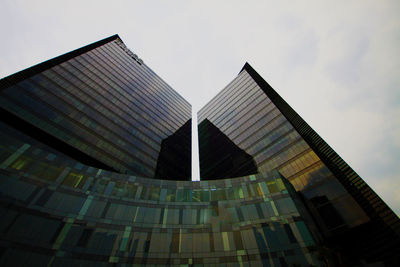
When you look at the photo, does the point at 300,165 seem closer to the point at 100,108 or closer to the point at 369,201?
the point at 369,201

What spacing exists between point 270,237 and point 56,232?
22926mm

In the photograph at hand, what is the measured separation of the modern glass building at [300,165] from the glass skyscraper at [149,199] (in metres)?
0.16

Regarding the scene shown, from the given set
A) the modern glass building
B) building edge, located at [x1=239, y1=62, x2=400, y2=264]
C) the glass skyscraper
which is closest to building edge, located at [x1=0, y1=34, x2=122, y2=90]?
the glass skyscraper

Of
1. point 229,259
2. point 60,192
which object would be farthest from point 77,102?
point 229,259

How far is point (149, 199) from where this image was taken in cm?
2800

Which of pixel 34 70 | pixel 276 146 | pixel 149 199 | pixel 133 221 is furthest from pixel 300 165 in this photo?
pixel 34 70

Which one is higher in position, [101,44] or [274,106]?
[101,44]

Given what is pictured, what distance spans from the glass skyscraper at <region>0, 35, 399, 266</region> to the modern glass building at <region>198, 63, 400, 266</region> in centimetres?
16

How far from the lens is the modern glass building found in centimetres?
2530

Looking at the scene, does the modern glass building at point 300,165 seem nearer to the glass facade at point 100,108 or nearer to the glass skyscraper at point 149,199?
the glass skyscraper at point 149,199

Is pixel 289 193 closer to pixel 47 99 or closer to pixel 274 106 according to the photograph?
pixel 274 106

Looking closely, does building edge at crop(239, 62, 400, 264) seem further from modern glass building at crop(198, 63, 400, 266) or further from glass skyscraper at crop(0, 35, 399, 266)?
glass skyscraper at crop(0, 35, 399, 266)

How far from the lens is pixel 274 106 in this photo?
172ft

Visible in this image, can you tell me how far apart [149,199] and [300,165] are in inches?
1064
